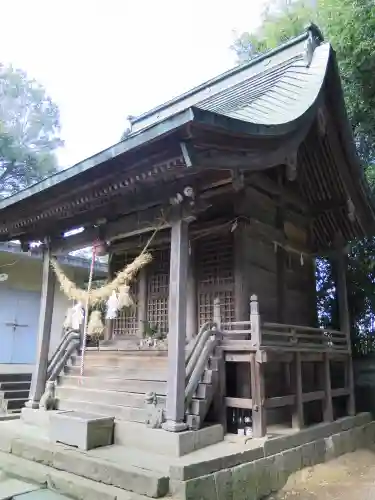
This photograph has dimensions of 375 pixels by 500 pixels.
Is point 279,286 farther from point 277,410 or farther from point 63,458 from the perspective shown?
point 63,458

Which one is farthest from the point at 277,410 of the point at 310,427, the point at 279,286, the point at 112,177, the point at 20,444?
the point at 112,177

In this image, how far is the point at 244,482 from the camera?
4781 millimetres

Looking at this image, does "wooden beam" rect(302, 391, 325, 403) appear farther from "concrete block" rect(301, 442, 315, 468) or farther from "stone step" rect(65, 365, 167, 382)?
"stone step" rect(65, 365, 167, 382)

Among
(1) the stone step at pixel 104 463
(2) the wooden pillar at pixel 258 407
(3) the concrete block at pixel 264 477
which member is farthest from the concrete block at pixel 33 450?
(2) the wooden pillar at pixel 258 407

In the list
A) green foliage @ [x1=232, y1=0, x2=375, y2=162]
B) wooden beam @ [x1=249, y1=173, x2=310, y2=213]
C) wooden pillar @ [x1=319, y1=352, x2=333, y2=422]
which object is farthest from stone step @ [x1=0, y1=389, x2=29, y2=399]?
green foliage @ [x1=232, y1=0, x2=375, y2=162]

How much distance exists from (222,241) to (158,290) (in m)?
1.78

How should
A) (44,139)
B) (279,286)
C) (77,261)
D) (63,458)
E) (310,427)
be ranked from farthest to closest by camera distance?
(44,139) → (77,261) → (279,286) → (310,427) → (63,458)

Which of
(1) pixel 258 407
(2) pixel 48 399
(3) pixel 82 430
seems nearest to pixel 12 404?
(2) pixel 48 399

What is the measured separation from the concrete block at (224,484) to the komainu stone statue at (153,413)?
978 millimetres

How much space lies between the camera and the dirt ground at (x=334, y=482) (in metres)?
5.26

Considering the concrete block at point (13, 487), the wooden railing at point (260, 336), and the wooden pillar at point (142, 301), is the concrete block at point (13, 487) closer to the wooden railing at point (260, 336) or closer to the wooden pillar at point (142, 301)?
the wooden railing at point (260, 336)

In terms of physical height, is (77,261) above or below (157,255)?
above

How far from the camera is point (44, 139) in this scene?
26500mm

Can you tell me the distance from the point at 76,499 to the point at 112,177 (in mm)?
3746
